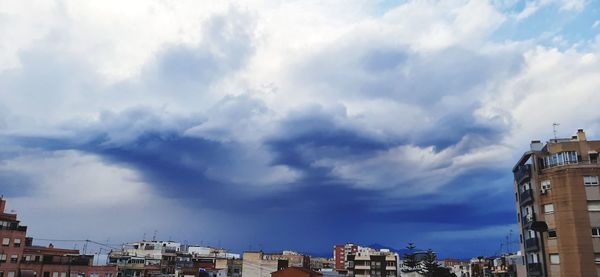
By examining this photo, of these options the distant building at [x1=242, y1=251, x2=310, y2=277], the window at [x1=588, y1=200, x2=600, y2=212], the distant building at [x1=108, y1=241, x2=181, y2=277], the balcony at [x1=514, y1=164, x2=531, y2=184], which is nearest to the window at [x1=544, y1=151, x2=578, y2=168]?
the balcony at [x1=514, y1=164, x2=531, y2=184]

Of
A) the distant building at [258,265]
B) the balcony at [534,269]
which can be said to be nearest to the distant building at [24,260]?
the distant building at [258,265]

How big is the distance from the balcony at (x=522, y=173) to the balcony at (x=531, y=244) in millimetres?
7959

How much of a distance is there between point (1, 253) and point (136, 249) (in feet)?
220

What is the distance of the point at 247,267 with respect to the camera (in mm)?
120188

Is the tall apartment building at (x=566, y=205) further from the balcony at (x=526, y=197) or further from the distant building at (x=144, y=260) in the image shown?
the distant building at (x=144, y=260)

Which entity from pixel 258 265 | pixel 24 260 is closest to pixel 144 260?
pixel 258 265

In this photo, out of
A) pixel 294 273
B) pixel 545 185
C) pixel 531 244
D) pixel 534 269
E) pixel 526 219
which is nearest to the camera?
pixel 545 185

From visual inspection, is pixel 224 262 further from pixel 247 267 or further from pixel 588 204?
pixel 588 204

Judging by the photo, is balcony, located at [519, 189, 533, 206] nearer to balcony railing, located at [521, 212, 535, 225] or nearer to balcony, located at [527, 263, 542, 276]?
balcony railing, located at [521, 212, 535, 225]

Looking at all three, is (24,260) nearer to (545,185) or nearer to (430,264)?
(430,264)

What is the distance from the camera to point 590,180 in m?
58.5

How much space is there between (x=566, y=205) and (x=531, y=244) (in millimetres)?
8579

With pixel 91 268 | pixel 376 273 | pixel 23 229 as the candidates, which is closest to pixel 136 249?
pixel 91 268

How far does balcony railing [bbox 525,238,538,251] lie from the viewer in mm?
62531
